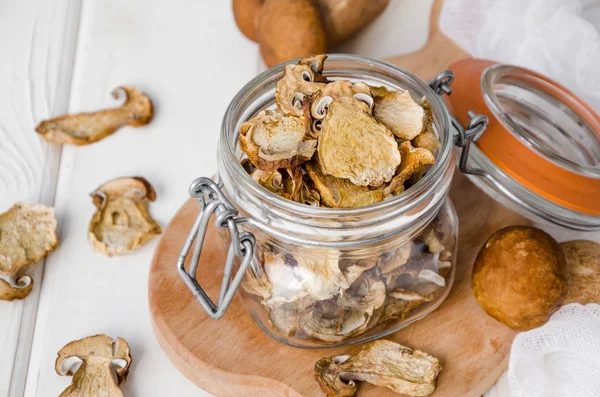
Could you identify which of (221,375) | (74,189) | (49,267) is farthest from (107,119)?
(221,375)

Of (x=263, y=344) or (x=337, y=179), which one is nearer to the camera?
(x=337, y=179)

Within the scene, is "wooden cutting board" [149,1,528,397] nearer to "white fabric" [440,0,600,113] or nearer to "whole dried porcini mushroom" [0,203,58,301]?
"whole dried porcini mushroom" [0,203,58,301]

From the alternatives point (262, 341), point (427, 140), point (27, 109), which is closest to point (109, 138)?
point (27, 109)

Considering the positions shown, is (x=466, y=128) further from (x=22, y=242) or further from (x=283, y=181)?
(x=22, y=242)

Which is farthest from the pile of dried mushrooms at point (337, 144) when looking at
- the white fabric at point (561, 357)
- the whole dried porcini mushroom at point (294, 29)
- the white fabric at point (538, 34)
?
the white fabric at point (538, 34)

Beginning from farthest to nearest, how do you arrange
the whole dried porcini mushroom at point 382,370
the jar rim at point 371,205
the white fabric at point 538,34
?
the white fabric at point 538,34, the whole dried porcini mushroom at point 382,370, the jar rim at point 371,205

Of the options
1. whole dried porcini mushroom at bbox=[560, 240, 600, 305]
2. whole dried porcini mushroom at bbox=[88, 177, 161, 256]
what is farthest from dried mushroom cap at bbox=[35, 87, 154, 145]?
whole dried porcini mushroom at bbox=[560, 240, 600, 305]

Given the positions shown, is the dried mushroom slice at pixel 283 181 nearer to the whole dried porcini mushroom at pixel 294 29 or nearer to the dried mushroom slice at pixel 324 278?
the dried mushroom slice at pixel 324 278
